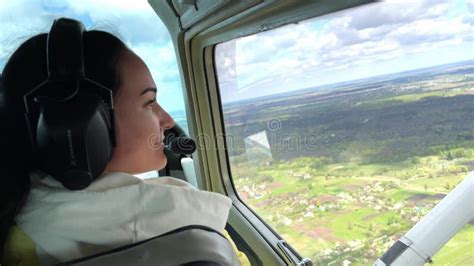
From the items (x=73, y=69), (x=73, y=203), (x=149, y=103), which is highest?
(x=73, y=69)

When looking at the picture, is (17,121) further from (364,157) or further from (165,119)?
(364,157)

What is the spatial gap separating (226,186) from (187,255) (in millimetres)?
1723

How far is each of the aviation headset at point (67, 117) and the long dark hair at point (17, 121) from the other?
0.04 metres

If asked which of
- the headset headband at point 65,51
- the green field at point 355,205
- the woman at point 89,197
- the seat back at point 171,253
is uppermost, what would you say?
the headset headband at point 65,51

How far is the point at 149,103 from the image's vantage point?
92 cm

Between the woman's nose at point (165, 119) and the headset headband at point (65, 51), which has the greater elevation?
the headset headband at point (65, 51)

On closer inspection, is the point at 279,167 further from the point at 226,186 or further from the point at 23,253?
the point at 23,253

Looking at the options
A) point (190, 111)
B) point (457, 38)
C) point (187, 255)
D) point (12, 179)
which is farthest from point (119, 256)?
point (190, 111)

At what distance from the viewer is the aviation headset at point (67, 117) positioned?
0.71m

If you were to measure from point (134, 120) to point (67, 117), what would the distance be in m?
0.19

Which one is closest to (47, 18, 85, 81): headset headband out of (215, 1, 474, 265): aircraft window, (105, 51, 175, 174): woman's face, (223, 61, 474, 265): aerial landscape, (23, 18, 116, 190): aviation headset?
(23, 18, 116, 190): aviation headset

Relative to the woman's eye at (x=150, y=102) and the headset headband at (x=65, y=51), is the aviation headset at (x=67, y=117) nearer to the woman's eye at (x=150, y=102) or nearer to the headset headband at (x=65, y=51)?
the headset headband at (x=65, y=51)

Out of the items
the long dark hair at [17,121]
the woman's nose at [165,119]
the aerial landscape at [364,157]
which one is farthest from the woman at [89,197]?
the aerial landscape at [364,157]

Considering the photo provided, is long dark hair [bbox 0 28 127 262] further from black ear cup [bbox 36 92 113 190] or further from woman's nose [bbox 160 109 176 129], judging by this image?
woman's nose [bbox 160 109 176 129]
